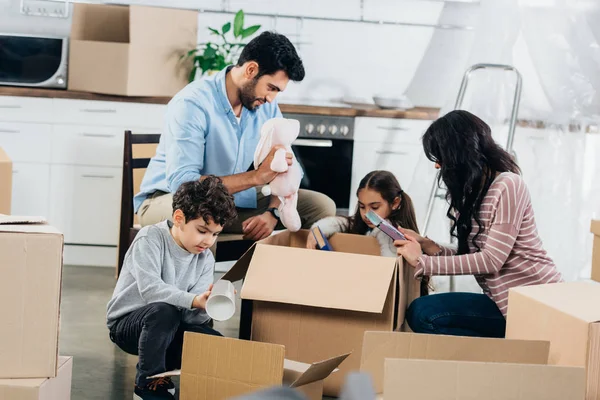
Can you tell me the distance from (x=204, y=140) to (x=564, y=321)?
1.56 m

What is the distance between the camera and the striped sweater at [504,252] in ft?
8.06

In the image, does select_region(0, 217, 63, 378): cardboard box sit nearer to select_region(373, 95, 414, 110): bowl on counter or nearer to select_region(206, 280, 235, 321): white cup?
select_region(206, 280, 235, 321): white cup

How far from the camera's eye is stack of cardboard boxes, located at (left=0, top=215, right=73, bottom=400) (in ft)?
6.13

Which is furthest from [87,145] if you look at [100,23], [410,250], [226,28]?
[410,250]

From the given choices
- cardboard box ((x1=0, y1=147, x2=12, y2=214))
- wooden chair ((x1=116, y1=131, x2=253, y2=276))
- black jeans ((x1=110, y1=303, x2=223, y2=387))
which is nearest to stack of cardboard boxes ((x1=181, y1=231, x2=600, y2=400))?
black jeans ((x1=110, y1=303, x2=223, y2=387))

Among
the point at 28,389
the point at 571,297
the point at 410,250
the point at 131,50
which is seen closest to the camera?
the point at 28,389

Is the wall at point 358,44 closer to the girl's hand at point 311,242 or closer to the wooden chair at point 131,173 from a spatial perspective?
the wooden chair at point 131,173

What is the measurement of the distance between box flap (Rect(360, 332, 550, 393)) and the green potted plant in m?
2.90

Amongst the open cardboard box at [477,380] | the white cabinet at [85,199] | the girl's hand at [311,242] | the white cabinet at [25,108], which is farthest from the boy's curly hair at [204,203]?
the white cabinet at [25,108]

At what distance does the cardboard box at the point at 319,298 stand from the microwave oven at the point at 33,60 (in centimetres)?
244

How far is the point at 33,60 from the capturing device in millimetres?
4586

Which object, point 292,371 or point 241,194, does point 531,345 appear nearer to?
point 292,371

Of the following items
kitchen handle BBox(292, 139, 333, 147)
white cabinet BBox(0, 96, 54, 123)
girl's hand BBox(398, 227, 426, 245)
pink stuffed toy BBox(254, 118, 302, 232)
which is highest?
white cabinet BBox(0, 96, 54, 123)

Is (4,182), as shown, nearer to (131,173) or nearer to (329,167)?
(131,173)
